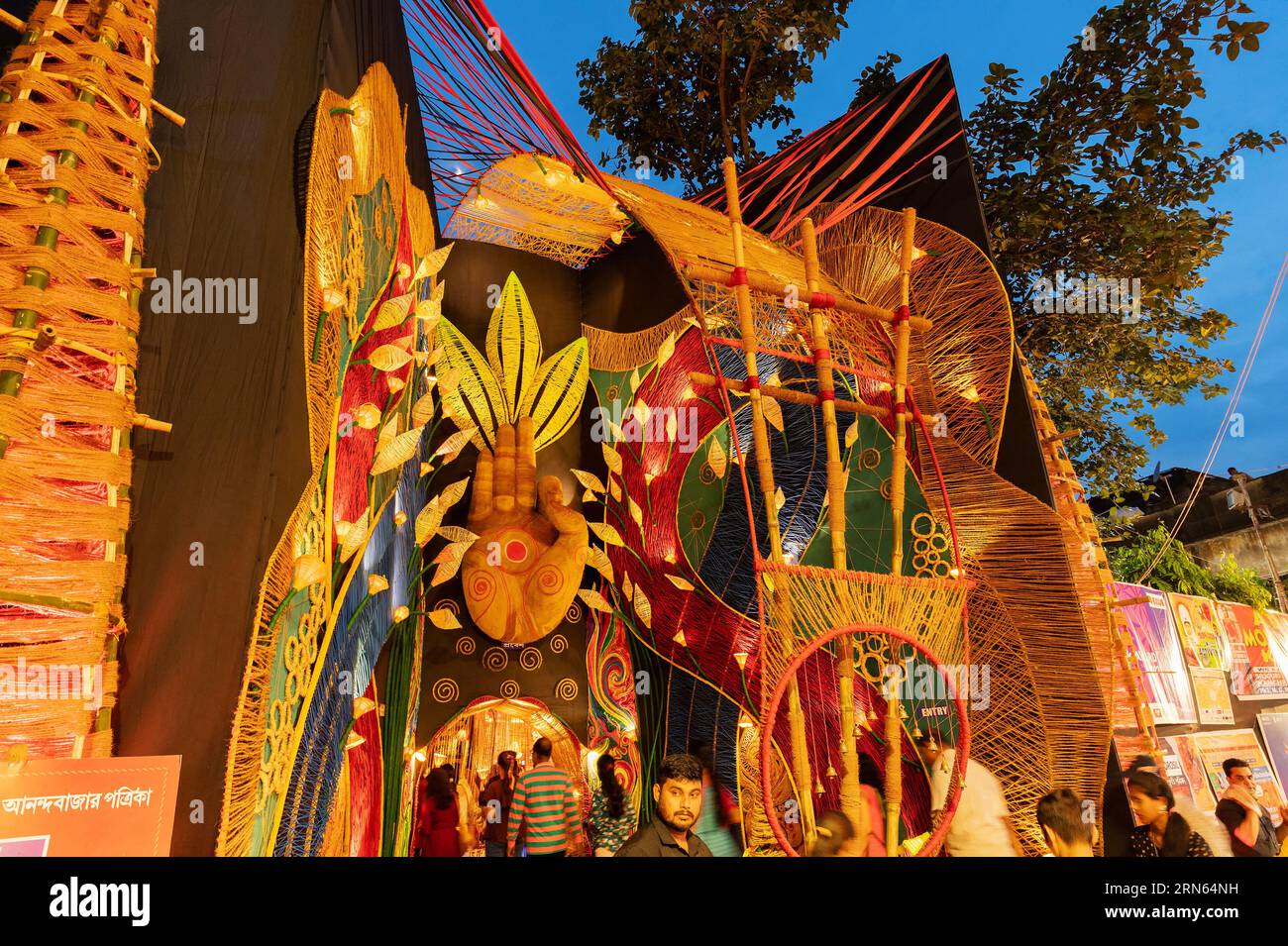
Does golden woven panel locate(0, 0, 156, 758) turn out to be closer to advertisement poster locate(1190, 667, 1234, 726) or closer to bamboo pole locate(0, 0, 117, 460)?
bamboo pole locate(0, 0, 117, 460)

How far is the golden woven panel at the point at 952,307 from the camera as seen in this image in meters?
3.08

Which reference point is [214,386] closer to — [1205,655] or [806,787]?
[806,787]

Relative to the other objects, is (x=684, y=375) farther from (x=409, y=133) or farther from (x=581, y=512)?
(x=409, y=133)

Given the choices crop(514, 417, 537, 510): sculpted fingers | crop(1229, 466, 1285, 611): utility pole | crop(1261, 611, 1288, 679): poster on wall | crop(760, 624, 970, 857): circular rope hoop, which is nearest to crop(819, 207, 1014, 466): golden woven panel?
crop(760, 624, 970, 857): circular rope hoop

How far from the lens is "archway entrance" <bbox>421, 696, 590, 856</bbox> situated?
3.22 m

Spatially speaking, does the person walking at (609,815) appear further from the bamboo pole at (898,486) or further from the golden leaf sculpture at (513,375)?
the golden leaf sculpture at (513,375)

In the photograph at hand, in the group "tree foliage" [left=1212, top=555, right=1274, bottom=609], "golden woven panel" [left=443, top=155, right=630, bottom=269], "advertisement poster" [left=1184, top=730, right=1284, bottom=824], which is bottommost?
"advertisement poster" [left=1184, top=730, right=1284, bottom=824]

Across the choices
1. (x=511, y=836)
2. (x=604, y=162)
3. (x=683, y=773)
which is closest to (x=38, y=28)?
(x=683, y=773)

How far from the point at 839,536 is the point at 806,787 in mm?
733

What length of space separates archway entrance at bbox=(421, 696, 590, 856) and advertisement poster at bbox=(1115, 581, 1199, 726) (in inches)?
119

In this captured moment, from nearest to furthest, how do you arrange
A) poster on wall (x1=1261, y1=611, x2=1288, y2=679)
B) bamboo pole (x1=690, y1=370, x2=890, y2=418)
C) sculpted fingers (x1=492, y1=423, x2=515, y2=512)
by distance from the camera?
1. bamboo pole (x1=690, y1=370, x2=890, y2=418)
2. sculpted fingers (x1=492, y1=423, x2=515, y2=512)
3. poster on wall (x1=1261, y1=611, x2=1288, y2=679)

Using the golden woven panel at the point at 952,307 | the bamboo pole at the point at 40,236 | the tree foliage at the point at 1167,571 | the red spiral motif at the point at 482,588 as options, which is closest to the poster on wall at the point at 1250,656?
the tree foliage at the point at 1167,571

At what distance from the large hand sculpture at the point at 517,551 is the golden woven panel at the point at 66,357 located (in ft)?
7.32

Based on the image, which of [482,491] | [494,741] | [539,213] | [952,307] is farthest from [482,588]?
[952,307]
